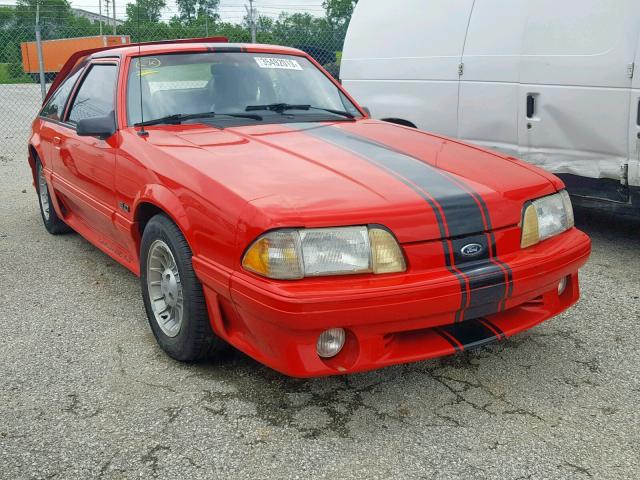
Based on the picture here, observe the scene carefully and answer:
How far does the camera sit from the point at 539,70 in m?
4.96

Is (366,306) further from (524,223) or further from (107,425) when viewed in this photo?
(107,425)

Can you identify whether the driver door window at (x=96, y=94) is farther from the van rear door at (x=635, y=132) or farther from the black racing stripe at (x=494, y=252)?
the van rear door at (x=635, y=132)

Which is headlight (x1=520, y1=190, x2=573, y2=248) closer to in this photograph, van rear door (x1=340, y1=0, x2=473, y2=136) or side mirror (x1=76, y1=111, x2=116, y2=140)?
side mirror (x1=76, y1=111, x2=116, y2=140)

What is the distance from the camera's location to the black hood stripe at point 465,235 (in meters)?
2.60

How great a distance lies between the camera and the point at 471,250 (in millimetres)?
2664

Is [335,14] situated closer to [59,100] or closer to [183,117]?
[59,100]

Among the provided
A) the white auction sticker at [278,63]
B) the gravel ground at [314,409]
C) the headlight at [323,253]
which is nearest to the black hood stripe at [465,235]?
the headlight at [323,253]

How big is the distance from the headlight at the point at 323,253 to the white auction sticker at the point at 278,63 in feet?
6.06

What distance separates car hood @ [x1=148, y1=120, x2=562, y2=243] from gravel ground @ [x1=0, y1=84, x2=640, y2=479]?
710 millimetres

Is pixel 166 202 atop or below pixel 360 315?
atop

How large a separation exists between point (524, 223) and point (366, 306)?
855 mm

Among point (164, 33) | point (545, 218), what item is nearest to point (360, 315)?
point (545, 218)

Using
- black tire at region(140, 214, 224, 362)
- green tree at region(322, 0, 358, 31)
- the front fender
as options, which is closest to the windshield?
the front fender

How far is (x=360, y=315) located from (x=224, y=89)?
6.25ft
